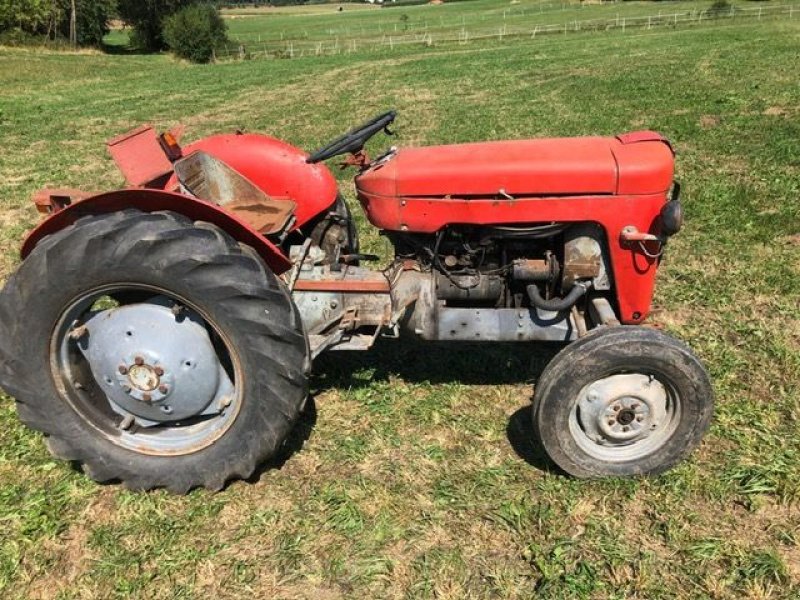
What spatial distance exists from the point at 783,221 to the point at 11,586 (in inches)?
225

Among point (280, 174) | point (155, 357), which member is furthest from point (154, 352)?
point (280, 174)

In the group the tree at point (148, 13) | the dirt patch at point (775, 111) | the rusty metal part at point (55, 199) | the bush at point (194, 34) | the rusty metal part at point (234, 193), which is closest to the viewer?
the rusty metal part at point (55, 199)

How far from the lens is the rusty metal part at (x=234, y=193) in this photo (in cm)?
310

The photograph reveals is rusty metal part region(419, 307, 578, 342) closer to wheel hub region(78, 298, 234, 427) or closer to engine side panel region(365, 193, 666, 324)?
engine side panel region(365, 193, 666, 324)

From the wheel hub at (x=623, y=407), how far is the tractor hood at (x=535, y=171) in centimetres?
77

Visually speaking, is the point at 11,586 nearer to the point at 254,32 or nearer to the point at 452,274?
the point at 452,274

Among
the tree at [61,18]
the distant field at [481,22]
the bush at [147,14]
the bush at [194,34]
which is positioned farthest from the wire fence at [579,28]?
the bush at [147,14]

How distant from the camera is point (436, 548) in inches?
95.2

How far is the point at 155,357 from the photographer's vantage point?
254cm

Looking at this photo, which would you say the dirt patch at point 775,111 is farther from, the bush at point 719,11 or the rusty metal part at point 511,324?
the bush at point 719,11

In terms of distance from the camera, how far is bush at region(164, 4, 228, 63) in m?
33.1

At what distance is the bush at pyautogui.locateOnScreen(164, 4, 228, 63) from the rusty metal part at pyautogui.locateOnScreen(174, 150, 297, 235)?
1288 inches

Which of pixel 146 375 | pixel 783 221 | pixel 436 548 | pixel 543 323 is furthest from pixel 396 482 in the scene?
pixel 783 221

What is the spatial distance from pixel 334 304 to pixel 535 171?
3.54 feet
